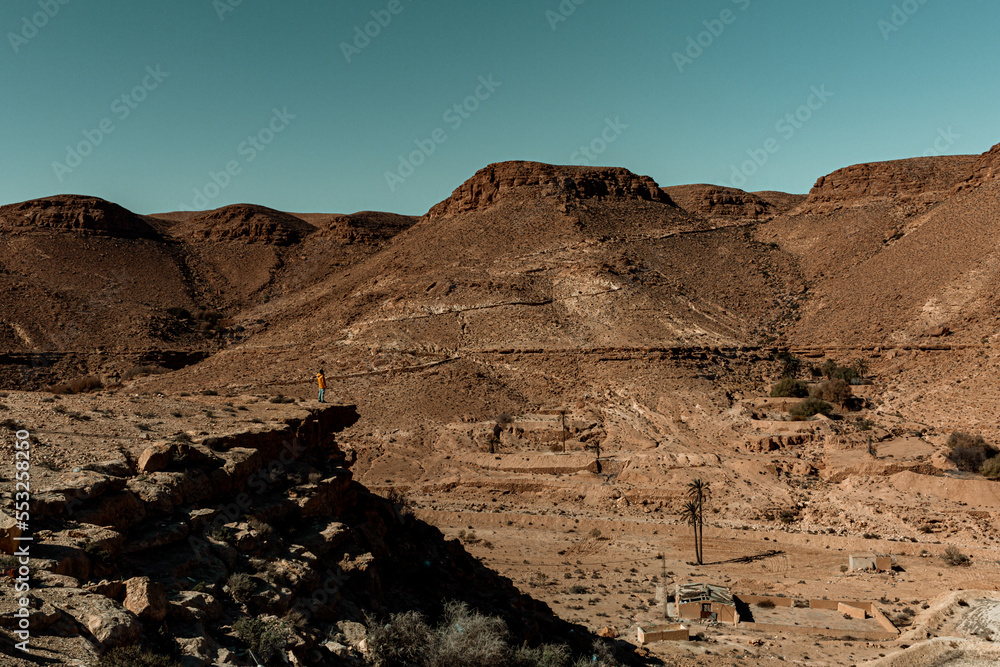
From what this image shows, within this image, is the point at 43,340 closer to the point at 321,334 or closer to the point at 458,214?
the point at 321,334

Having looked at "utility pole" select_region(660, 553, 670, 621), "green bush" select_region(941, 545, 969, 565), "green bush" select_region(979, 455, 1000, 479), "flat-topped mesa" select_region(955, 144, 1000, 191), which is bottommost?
"utility pole" select_region(660, 553, 670, 621)

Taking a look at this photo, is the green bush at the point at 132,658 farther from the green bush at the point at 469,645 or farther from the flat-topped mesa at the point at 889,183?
the flat-topped mesa at the point at 889,183

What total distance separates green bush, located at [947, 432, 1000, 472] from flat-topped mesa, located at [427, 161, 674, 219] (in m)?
39.8

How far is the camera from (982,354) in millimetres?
33906

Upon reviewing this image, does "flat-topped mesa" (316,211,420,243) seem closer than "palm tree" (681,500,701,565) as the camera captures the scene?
No

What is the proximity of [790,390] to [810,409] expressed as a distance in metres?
2.92

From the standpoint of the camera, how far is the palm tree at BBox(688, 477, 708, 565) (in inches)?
901

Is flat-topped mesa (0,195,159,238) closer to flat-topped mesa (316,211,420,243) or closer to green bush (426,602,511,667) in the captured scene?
flat-topped mesa (316,211,420,243)

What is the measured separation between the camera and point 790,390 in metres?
35.5

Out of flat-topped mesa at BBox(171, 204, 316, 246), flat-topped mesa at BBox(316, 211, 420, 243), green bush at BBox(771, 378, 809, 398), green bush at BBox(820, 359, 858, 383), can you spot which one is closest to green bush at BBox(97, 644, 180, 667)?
green bush at BBox(771, 378, 809, 398)

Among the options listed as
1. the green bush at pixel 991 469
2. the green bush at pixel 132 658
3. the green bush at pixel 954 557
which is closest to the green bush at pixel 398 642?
the green bush at pixel 132 658

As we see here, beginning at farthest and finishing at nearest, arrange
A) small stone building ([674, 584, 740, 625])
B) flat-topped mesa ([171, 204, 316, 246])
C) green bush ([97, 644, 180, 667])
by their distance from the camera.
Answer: flat-topped mesa ([171, 204, 316, 246]), small stone building ([674, 584, 740, 625]), green bush ([97, 644, 180, 667])

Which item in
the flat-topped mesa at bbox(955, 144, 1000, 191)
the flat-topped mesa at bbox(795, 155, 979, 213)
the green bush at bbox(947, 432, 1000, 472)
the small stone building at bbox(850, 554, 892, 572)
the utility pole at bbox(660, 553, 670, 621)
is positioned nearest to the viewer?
the utility pole at bbox(660, 553, 670, 621)

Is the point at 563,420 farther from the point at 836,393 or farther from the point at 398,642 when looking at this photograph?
the point at 398,642
